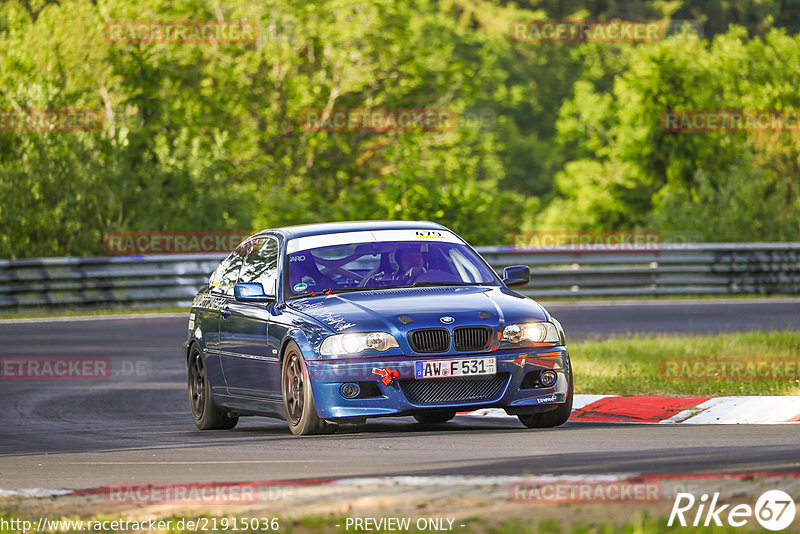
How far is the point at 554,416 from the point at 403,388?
1.26m

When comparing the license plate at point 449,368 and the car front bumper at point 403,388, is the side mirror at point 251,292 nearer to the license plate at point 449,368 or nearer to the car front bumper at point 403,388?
the car front bumper at point 403,388

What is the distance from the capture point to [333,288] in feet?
37.2

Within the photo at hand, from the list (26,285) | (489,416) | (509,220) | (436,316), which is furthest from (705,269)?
(509,220)

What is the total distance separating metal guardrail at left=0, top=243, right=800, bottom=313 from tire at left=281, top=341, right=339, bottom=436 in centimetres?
1524

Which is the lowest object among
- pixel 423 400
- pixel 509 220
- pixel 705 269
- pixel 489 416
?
pixel 509 220

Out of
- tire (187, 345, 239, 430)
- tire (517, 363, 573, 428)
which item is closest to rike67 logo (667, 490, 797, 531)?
tire (517, 363, 573, 428)

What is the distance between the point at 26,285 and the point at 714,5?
53261 mm

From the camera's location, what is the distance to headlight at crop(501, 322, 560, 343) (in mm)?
10508

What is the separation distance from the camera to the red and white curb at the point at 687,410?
11.4 meters

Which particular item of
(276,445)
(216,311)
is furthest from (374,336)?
(216,311)

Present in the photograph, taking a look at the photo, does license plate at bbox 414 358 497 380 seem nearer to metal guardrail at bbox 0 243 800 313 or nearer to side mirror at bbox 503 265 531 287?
side mirror at bbox 503 265 531 287

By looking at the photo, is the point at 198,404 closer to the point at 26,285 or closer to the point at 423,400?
the point at 423,400

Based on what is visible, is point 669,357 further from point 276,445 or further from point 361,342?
point 276,445

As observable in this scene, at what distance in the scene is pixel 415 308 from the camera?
10.5 m
